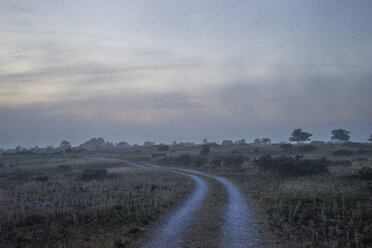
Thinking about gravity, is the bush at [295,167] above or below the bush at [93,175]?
above

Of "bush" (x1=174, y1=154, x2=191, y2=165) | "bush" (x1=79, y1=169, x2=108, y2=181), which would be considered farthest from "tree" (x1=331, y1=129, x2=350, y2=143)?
"bush" (x1=79, y1=169, x2=108, y2=181)

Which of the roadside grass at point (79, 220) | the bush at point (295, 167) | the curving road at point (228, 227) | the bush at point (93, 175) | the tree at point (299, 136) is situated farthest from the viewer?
the tree at point (299, 136)

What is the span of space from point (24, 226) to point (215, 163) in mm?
38186

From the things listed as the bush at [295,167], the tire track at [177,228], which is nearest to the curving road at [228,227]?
the tire track at [177,228]

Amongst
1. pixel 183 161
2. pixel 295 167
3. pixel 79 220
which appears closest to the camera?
pixel 79 220

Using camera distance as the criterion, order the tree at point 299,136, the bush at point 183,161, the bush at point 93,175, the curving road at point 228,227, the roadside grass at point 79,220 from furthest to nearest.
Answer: the tree at point 299,136 < the bush at point 183,161 < the bush at point 93,175 < the roadside grass at point 79,220 < the curving road at point 228,227

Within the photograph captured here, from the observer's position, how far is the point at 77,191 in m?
23.7

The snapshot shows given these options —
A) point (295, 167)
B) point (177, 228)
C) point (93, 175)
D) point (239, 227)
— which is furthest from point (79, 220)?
point (295, 167)

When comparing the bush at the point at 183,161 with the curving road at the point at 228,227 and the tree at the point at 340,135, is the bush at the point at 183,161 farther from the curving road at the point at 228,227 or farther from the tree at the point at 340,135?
the tree at the point at 340,135

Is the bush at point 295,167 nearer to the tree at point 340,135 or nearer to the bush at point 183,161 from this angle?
the bush at point 183,161

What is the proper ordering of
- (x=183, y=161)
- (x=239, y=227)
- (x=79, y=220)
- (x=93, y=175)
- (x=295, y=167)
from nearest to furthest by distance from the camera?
(x=239, y=227)
(x=79, y=220)
(x=295, y=167)
(x=93, y=175)
(x=183, y=161)

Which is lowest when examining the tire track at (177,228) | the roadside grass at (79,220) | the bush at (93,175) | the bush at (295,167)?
the bush at (93,175)

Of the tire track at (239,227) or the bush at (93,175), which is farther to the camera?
the bush at (93,175)

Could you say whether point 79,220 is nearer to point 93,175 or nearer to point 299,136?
point 93,175
